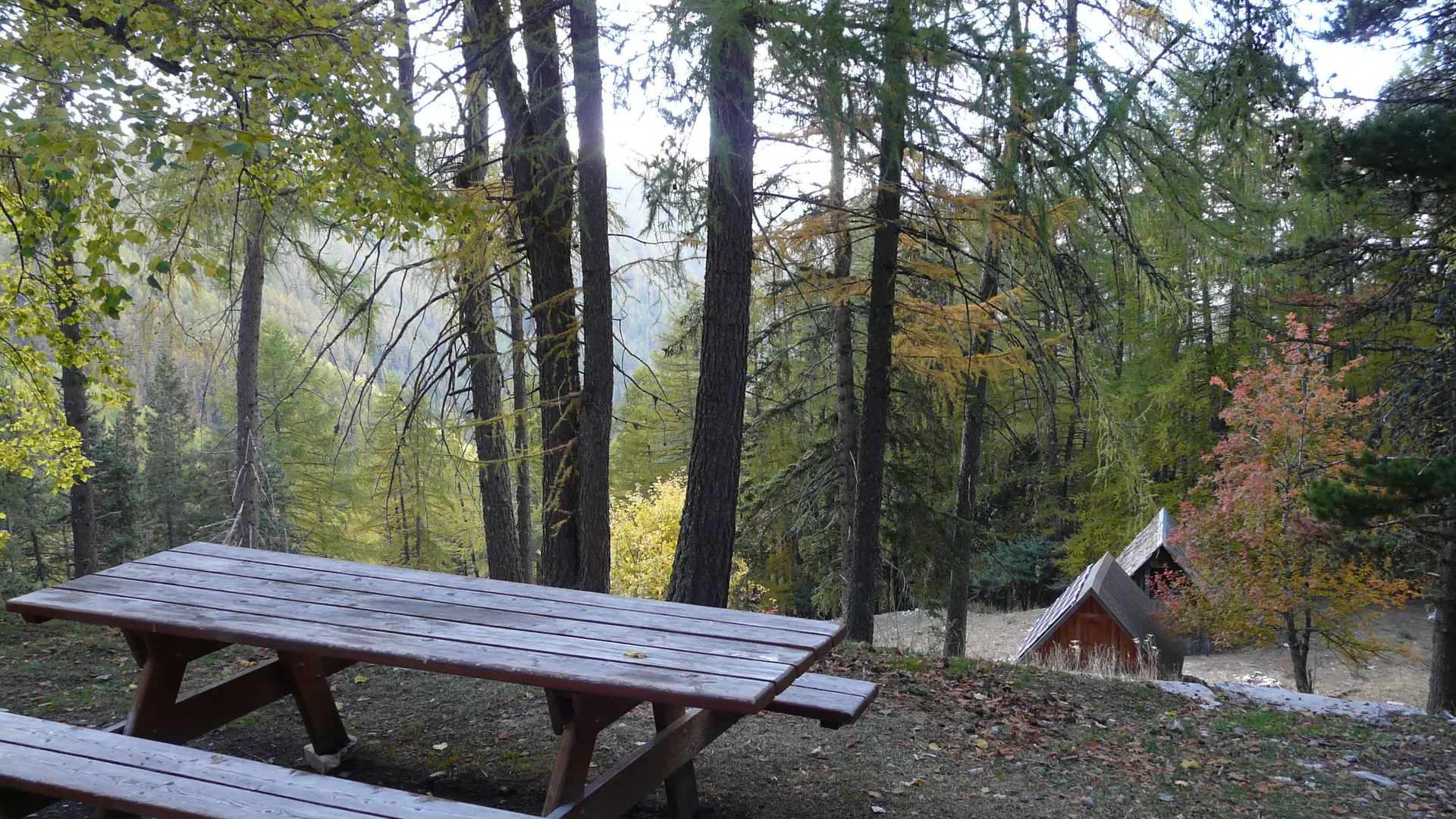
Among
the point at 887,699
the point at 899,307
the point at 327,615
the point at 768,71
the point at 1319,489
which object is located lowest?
the point at 887,699

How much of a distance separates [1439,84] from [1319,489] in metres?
5.96

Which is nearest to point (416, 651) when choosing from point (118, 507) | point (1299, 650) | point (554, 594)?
point (554, 594)

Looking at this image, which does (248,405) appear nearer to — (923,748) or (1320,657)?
(923,748)

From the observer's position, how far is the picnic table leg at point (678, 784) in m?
3.20

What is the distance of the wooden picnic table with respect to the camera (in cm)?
252

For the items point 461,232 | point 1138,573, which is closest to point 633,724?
point 461,232

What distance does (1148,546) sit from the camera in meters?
20.0

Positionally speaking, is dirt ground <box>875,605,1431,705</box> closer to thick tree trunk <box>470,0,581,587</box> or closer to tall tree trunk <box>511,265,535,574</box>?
tall tree trunk <box>511,265,535,574</box>

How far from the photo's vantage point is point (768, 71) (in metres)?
5.98

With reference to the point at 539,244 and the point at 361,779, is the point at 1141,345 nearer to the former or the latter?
the point at 539,244

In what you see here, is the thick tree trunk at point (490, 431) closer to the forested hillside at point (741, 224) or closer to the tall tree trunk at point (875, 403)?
the forested hillside at point (741, 224)

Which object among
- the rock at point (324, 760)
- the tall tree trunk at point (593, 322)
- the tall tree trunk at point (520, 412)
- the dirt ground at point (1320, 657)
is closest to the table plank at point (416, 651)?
the rock at point (324, 760)

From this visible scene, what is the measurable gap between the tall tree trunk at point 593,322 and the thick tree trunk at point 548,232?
0.18 metres

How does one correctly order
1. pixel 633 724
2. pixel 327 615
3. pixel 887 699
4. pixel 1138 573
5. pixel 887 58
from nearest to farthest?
pixel 327 615
pixel 887 58
pixel 633 724
pixel 887 699
pixel 1138 573
